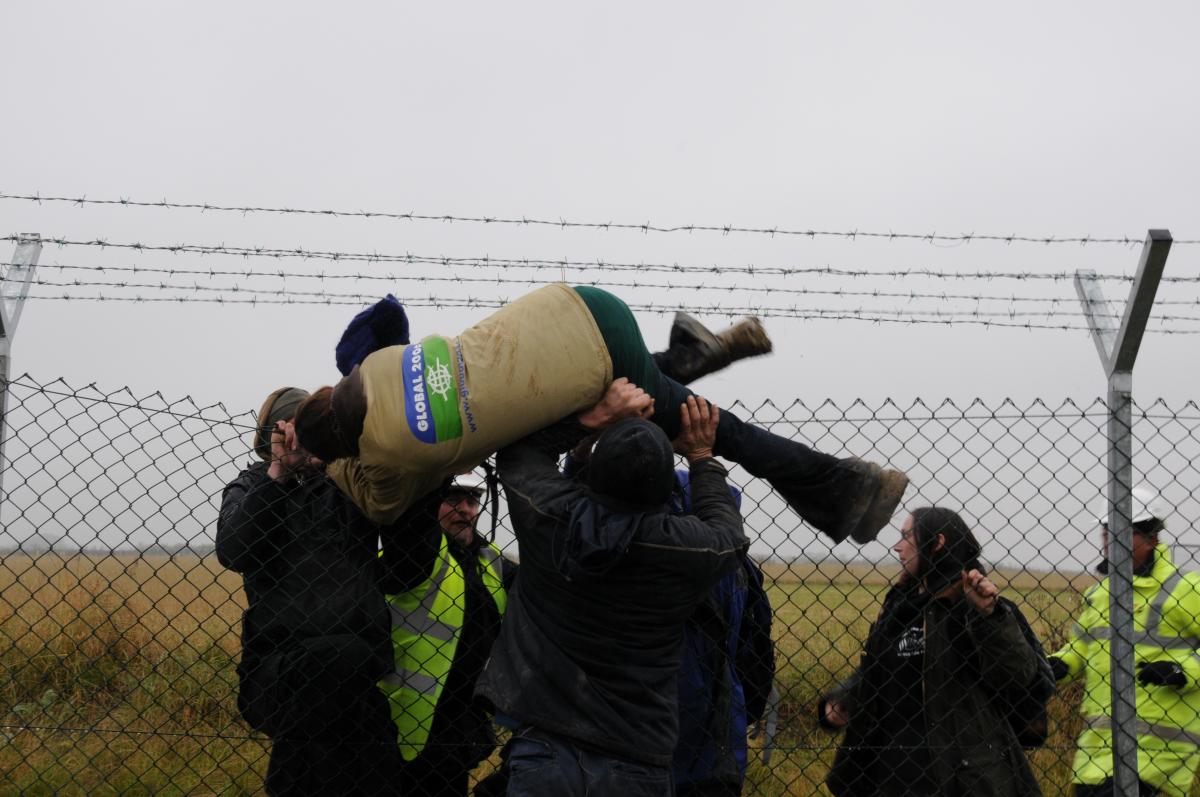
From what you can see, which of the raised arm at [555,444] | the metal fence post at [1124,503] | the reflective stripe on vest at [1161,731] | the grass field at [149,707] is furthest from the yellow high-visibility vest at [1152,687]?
the raised arm at [555,444]

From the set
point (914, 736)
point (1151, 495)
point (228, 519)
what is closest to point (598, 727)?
point (228, 519)

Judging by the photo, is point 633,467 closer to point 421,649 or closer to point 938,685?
point 421,649

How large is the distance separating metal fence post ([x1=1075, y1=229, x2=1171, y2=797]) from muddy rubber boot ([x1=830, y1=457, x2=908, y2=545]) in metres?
0.75

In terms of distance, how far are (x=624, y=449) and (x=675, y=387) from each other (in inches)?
21.8

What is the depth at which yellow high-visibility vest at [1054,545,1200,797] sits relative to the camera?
417 centimetres

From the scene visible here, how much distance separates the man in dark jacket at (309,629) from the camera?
2.80m

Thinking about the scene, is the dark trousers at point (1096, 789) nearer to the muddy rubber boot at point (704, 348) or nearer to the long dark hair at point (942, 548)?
the long dark hair at point (942, 548)

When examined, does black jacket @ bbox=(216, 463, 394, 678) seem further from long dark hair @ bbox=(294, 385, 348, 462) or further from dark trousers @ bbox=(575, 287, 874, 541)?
dark trousers @ bbox=(575, 287, 874, 541)

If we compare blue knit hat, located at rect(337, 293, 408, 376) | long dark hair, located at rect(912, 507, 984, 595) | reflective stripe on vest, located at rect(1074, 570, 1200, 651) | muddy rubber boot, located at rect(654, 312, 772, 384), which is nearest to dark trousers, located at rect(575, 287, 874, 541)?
muddy rubber boot, located at rect(654, 312, 772, 384)

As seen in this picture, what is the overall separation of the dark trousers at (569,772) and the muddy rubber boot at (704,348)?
121 cm

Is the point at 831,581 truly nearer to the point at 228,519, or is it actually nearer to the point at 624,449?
the point at 624,449

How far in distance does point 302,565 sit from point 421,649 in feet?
1.43

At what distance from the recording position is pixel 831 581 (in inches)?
123

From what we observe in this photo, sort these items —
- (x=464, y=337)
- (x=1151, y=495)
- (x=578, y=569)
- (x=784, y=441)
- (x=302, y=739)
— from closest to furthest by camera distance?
(x=578, y=569) → (x=464, y=337) → (x=302, y=739) → (x=784, y=441) → (x=1151, y=495)
